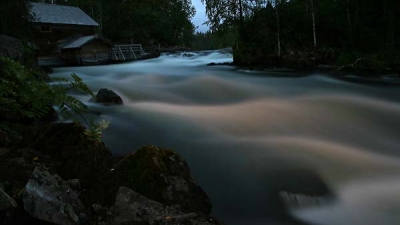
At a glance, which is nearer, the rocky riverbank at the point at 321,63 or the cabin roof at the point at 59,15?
the rocky riverbank at the point at 321,63

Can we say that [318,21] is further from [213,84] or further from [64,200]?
[64,200]

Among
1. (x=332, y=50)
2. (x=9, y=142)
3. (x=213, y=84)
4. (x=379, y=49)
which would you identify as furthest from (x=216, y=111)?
(x=379, y=49)

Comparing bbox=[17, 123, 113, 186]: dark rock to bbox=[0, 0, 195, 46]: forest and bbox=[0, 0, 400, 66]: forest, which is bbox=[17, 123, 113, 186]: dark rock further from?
bbox=[0, 0, 195, 46]: forest

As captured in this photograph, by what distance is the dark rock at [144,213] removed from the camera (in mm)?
2506

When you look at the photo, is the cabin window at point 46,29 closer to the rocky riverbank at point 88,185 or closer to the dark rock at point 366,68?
the dark rock at point 366,68

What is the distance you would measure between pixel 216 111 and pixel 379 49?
49.6 ft

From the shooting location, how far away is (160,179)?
3.08 metres

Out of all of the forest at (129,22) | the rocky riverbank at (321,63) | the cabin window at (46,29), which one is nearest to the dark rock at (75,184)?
the rocky riverbank at (321,63)

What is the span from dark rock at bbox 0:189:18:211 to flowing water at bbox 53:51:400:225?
192 centimetres

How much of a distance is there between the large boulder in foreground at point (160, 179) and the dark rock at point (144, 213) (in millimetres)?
189

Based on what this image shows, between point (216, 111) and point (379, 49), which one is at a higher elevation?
point (379, 49)

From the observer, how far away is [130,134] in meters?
6.02

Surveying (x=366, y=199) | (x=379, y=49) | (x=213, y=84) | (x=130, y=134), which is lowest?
(x=366, y=199)

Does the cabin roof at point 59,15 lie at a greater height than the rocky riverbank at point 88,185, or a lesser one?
greater
